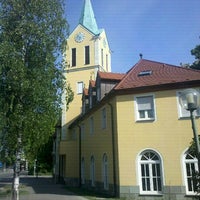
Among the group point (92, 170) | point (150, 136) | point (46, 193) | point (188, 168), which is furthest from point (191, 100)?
point (92, 170)

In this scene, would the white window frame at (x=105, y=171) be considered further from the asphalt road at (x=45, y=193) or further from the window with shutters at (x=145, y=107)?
the window with shutters at (x=145, y=107)

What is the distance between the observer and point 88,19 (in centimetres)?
4325

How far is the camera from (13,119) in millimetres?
14336

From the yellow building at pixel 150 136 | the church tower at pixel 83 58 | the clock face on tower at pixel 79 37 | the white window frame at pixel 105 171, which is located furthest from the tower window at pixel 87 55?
the white window frame at pixel 105 171

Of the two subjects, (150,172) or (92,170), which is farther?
(92,170)

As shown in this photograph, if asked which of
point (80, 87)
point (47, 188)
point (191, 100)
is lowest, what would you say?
point (47, 188)

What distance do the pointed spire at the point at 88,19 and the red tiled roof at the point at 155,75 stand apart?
774 inches

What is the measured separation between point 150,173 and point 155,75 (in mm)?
6419

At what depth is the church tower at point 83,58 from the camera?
36.8 meters

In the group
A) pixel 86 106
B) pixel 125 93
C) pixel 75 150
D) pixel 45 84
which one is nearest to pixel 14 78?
pixel 45 84

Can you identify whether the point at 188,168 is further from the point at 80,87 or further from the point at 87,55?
the point at 87,55

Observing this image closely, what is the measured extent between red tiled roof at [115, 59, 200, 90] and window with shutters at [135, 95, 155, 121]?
855 millimetres

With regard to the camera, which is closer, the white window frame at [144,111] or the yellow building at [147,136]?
the yellow building at [147,136]

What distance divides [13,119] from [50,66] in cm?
314
